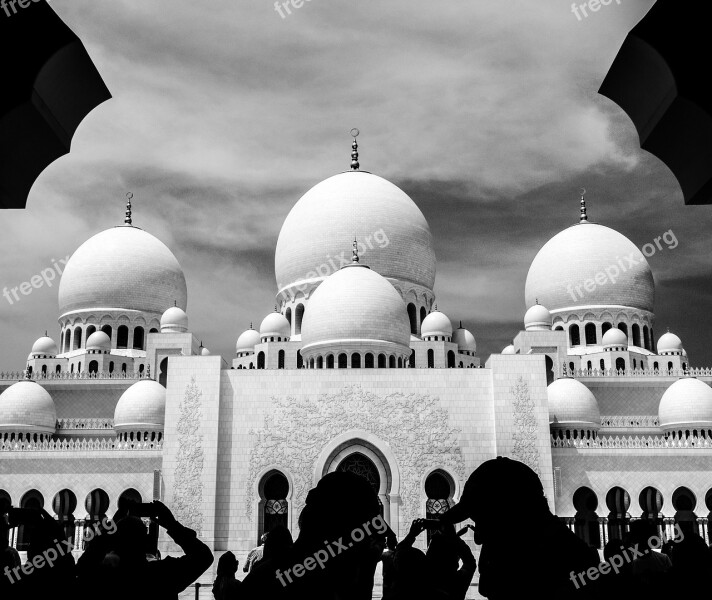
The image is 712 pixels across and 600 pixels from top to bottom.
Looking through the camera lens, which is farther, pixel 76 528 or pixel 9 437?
pixel 9 437

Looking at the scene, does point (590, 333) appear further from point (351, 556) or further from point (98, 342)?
point (351, 556)

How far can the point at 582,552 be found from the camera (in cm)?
166

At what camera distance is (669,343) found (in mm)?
31094

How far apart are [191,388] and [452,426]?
7.20 meters

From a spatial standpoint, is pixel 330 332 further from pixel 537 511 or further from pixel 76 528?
pixel 537 511

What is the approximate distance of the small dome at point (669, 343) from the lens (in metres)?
30.9

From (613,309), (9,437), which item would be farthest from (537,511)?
(613,309)

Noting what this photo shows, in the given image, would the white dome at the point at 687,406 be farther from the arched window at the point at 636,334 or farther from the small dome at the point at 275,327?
the small dome at the point at 275,327

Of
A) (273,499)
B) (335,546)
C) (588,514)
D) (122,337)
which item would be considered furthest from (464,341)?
(335,546)

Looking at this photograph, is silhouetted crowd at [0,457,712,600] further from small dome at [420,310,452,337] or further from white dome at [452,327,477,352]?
white dome at [452,327,477,352]

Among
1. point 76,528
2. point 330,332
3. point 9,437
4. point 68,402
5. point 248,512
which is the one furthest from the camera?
point 68,402

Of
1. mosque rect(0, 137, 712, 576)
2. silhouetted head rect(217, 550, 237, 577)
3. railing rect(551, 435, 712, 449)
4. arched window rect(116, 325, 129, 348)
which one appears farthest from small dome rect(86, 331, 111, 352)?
silhouetted head rect(217, 550, 237, 577)

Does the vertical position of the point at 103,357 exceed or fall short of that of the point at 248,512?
it exceeds it

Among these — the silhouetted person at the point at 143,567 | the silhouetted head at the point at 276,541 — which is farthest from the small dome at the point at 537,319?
the silhouetted person at the point at 143,567
